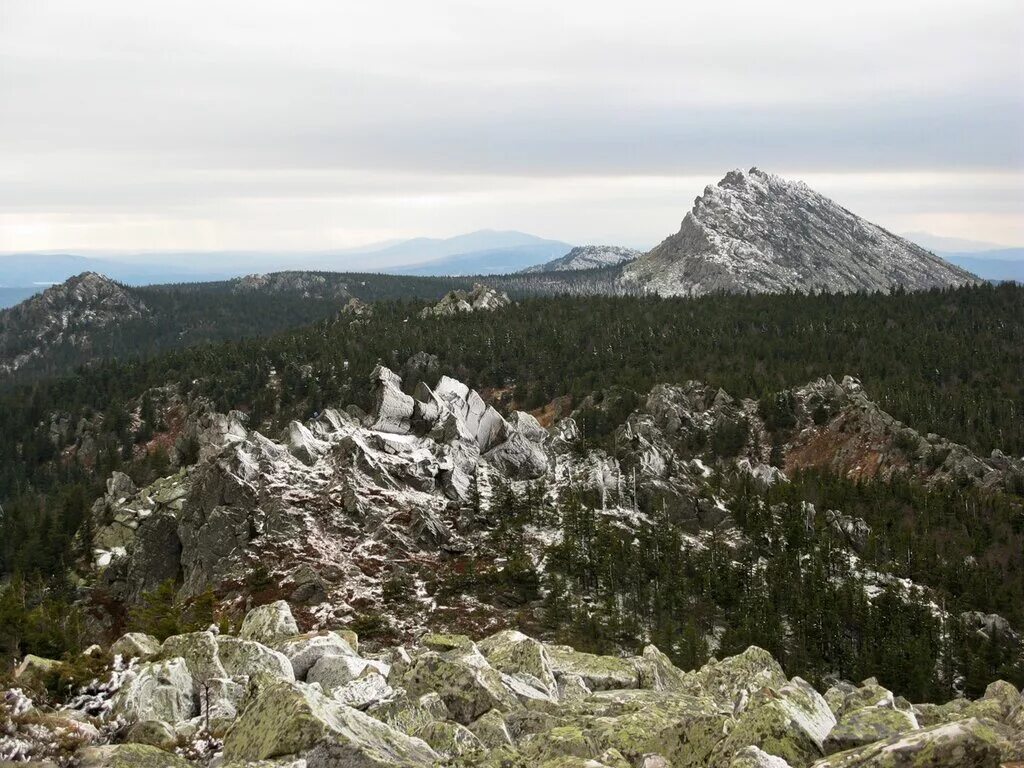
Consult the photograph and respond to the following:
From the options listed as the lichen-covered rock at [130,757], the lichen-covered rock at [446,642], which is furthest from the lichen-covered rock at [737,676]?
the lichen-covered rock at [130,757]

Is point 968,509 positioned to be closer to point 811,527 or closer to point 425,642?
point 811,527

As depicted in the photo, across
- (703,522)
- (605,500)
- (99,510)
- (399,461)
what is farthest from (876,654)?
(99,510)

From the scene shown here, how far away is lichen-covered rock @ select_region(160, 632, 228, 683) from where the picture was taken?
3110 cm

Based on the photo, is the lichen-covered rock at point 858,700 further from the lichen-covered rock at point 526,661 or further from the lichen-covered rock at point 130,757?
the lichen-covered rock at point 130,757

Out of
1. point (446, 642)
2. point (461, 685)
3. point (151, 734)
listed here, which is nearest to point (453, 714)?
point (461, 685)

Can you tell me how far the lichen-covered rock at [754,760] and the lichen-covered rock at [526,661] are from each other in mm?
13488

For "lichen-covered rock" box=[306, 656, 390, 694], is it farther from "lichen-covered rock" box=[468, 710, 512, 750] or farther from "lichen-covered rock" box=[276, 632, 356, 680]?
"lichen-covered rock" box=[468, 710, 512, 750]

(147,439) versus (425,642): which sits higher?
(425,642)

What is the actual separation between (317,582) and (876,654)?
45.1m

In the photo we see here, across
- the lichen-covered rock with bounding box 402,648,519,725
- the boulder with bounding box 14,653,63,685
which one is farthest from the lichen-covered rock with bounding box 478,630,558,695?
the boulder with bounding box 14,653,63,685

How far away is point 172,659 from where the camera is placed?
1213 inches

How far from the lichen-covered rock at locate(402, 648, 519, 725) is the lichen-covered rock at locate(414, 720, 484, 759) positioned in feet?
10.7

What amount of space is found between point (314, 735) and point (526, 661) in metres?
15.5

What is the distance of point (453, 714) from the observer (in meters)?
27.9
